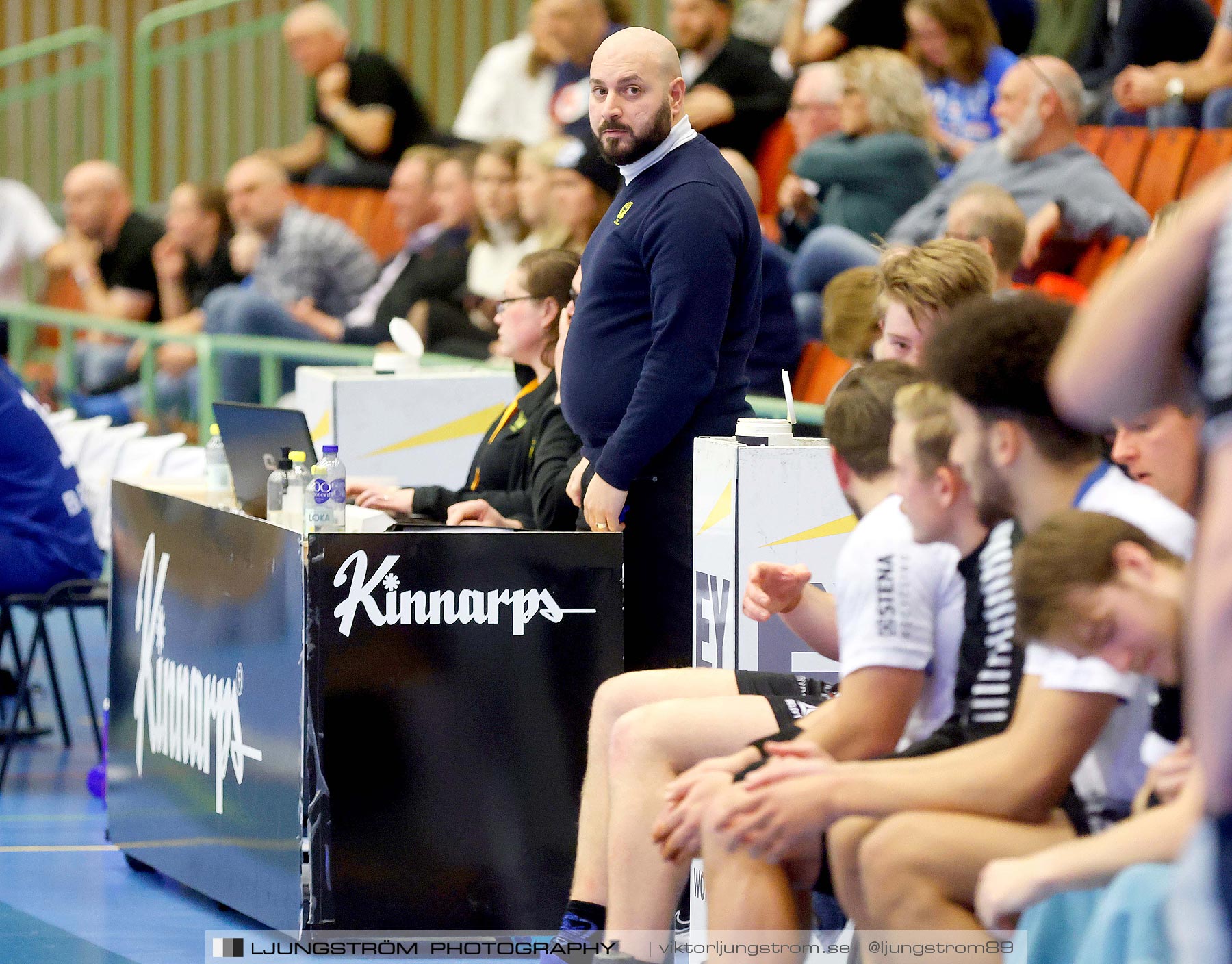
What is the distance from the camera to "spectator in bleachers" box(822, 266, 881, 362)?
13.6 feet

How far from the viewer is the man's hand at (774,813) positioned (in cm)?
240

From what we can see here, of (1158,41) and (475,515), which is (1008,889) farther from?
(1158,41)

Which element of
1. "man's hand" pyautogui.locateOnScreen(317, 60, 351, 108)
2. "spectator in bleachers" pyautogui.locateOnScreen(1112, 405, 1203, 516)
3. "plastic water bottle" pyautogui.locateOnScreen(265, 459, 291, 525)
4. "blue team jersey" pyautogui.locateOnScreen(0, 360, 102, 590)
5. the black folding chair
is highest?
"man's hand" pyautogui.locateOnScreen(317, 60, 351, 108)

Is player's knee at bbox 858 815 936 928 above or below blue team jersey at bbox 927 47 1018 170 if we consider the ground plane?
below

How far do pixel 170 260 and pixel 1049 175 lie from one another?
5655 millimetres

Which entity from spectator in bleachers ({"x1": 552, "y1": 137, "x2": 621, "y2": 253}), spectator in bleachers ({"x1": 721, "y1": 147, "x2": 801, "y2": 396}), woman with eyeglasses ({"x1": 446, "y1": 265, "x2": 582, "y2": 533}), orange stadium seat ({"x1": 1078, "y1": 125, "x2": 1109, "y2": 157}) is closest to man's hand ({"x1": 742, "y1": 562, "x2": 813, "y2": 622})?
woman with eyeglasses ({"x1": 446, "y1": 265, "x2": 582, "y2": 533})

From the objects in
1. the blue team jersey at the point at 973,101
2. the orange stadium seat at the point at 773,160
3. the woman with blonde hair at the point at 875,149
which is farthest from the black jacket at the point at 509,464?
the orange stadium seat at the point at 773,160

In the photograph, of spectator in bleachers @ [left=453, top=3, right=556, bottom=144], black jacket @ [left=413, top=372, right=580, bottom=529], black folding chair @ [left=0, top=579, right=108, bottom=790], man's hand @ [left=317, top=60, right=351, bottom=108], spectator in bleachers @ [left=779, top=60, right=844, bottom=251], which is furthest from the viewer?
man's hand @ [left=317, top=60, right=351, bottom=108]

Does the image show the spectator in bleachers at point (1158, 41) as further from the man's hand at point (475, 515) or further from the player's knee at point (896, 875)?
the player's knee at point (896, 875)

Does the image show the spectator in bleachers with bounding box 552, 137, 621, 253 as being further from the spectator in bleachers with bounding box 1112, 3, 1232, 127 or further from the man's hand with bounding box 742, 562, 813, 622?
the man's hand with bounding box 742, 562, 813, 622

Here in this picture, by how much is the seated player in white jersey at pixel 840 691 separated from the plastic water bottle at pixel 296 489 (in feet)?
3.57

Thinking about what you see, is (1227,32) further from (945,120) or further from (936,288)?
(936,288)

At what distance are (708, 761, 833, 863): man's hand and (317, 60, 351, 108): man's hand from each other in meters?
8.29

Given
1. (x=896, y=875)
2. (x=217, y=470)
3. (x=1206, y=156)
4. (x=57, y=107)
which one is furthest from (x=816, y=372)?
(x=57, y=107)
